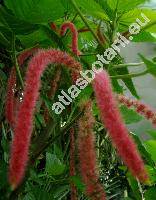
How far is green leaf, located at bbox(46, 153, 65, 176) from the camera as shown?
33.3 inches

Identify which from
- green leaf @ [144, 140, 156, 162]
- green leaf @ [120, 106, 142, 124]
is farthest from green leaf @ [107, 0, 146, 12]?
green leaf @ [144, 140, 156, 162]

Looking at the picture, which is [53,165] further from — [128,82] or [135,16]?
[135,16]

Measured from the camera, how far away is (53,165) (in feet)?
2.77

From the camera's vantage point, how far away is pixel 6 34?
0.71 metres

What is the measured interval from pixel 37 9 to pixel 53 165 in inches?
13.4

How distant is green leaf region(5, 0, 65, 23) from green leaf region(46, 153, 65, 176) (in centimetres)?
31

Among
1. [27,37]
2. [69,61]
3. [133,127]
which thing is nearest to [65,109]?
[27,37]

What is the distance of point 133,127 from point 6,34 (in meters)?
1.96

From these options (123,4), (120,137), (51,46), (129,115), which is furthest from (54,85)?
(120,137)

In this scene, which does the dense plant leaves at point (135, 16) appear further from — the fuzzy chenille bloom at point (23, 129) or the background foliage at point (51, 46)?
the fuzzy chenille bloom at point (23, 129)

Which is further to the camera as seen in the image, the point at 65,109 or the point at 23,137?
the point at 65,109

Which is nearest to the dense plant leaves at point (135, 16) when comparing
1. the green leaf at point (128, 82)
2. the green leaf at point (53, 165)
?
the green leaf at point (128, 82)

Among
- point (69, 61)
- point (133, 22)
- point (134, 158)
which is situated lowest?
point (134, 158)

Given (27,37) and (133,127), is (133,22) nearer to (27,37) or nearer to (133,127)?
(27,37)
